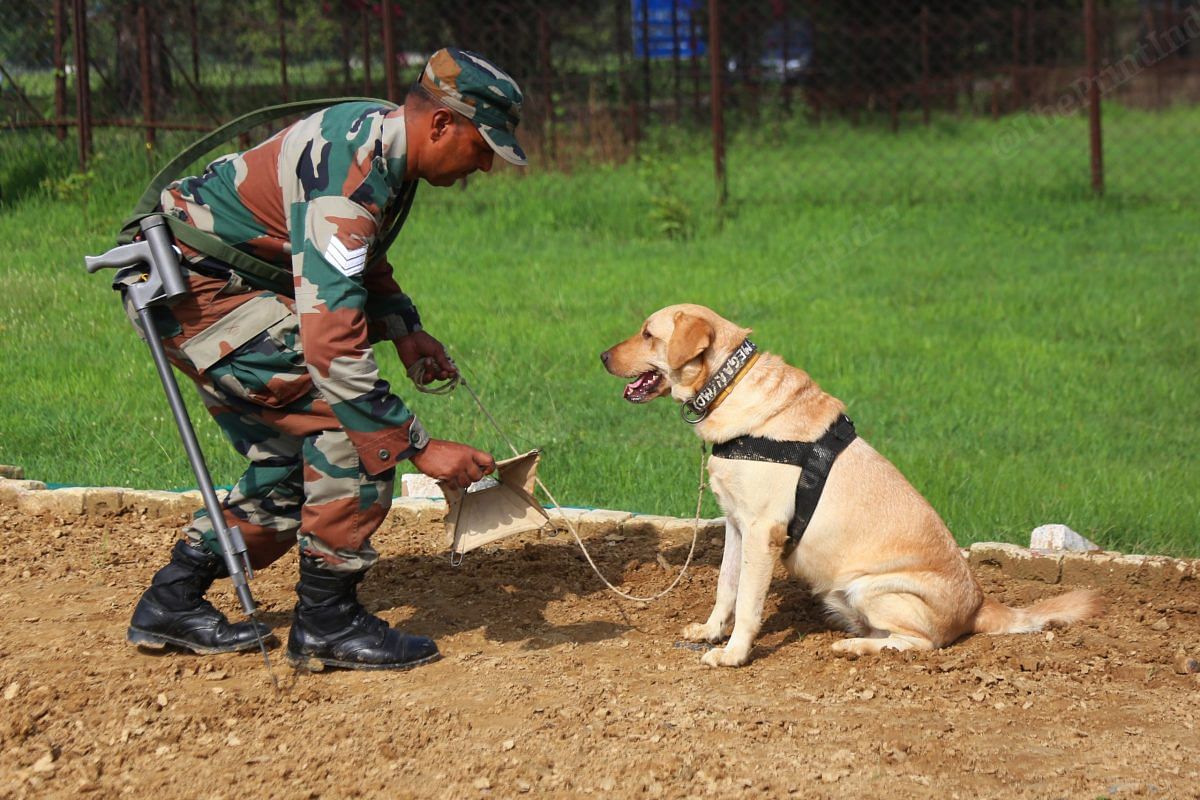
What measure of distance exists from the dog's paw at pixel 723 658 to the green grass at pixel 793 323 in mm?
1863

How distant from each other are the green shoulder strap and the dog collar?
3.95 feet

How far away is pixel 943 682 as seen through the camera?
4332 mm

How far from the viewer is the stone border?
5.35 metres

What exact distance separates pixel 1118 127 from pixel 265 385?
20.9 metres

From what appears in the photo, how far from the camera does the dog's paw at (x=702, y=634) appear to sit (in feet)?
15.8

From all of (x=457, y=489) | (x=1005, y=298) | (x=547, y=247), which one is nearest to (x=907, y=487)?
(x=457, y=489)

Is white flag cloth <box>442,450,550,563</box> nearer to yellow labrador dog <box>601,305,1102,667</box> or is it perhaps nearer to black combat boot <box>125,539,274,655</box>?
yellow labrador dog <box>601,305,1102,667</box>

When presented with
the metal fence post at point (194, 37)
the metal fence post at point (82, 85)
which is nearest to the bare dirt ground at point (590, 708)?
the metal fence post at point (82, 85)

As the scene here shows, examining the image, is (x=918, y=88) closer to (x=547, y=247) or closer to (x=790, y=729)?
(x=547, y=247)

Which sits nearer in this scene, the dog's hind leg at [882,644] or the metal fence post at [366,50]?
the dog's hind leg at [882,644]

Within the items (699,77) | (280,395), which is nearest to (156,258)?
(280,395)

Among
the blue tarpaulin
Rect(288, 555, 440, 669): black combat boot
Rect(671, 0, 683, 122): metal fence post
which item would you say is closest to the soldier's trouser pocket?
Rect(288, 555, 440, 669): black combat boot

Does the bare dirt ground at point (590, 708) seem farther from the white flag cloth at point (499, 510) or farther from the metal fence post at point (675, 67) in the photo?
the metal fence post at point (675, 67)

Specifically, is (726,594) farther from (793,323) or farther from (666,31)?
(666,31)
